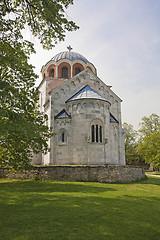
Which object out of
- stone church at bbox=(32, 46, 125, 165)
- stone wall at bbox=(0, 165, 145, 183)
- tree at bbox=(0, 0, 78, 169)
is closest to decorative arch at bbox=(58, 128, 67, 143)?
stone church at bbox=(32, 46, 125, 165)

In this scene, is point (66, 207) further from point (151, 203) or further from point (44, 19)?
point (44, 19)

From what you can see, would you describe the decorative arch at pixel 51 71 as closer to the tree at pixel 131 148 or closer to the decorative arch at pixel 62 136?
the decorative arch at pixel 62 136

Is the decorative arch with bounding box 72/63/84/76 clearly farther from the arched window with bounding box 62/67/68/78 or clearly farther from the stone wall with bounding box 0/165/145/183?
the stone wall with bounding box 0/165/145/183

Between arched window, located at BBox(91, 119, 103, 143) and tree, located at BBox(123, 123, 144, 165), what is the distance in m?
27.0

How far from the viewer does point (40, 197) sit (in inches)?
417

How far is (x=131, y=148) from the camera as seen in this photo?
47094 millimetres

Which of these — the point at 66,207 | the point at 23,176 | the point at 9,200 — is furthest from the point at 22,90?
the point at 23,176

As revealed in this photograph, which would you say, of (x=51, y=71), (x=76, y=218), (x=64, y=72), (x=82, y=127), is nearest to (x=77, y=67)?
(x=64, y=72)

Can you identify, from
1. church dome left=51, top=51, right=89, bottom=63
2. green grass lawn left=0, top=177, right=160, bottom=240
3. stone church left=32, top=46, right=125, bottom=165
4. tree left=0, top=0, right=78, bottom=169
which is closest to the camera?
green grass lawn left=0, top=177, right=160, bottom=240

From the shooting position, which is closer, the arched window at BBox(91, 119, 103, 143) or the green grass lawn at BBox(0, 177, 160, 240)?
the green grass lawn at BBox(0, 177, 160, 240)

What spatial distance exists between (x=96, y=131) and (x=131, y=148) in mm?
28905

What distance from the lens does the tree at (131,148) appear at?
1824 inches

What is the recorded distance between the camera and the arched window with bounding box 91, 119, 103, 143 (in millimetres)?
20078

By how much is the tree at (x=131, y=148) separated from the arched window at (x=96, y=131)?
27.0 metres
